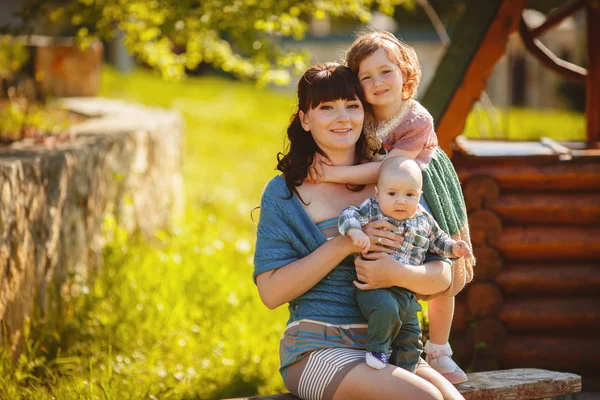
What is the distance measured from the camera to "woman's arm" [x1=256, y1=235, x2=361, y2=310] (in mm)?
2693

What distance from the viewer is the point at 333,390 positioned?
104 inches

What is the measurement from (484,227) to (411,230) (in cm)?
157

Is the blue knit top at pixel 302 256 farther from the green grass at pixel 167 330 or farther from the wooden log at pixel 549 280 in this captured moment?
the wooden log at pixel 549 280

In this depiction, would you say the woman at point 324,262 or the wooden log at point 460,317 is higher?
the woman at point 324,262

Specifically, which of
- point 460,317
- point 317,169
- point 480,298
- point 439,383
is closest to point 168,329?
point 460,317

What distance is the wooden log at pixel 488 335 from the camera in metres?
4.15

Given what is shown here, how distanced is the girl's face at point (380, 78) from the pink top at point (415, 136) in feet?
0.37

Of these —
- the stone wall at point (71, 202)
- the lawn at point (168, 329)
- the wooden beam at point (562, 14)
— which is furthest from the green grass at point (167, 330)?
the wooden beam at point (562, 14)

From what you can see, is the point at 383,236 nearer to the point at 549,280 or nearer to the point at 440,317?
the point at 440,317

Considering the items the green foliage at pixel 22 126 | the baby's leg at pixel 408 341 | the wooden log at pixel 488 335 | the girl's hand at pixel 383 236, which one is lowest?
the wooden log at pixel 488 335

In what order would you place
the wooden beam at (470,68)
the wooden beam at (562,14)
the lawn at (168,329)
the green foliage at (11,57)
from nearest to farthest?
the lawn at (168,329) < the wooden beam at (470,68) < the wooden beam at (562,14) < the green foliage at (11,57)

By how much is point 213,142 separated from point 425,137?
8.61m

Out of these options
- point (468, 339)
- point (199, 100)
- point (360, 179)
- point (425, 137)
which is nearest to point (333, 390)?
point (360, 179)

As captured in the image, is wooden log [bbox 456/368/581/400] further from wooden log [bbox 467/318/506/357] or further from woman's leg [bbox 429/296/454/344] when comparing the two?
wooden log [bbox 467/318/506/357]
